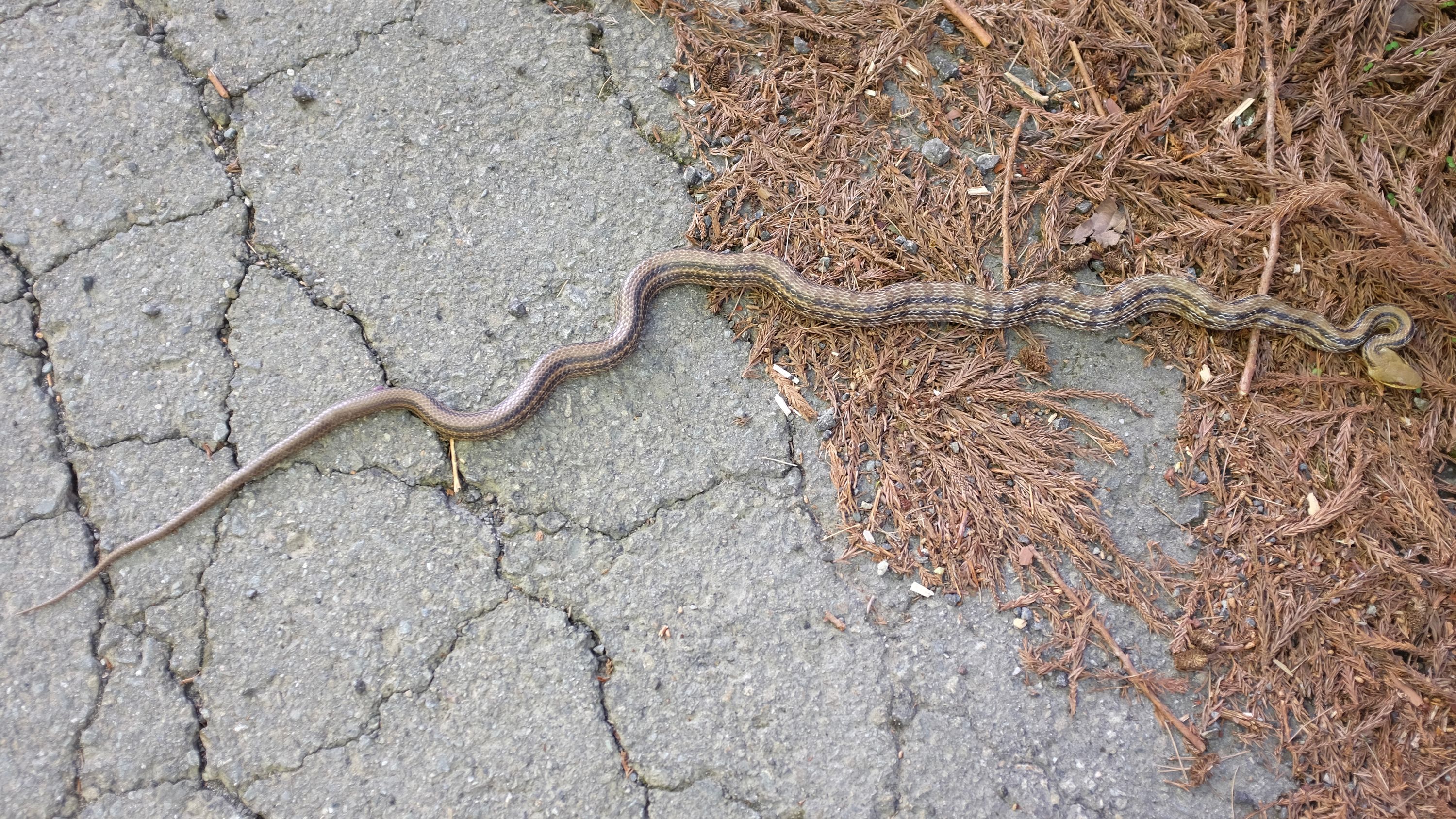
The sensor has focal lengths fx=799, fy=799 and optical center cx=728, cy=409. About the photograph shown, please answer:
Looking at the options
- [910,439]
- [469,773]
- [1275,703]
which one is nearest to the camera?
[469,773]

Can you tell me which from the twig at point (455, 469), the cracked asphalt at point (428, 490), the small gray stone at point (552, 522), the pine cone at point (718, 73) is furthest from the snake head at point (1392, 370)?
the twig at point (455, 469)

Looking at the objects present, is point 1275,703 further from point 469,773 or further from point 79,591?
point 79,591

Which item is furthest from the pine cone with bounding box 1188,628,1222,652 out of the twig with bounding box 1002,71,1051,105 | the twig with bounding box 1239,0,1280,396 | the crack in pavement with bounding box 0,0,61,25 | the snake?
the crack in pavement with bounding box 0,0,61,25

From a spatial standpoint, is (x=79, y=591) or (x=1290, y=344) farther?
(x=1290, y=344)

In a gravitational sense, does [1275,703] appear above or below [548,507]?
below

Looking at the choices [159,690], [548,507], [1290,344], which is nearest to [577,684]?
[548,507]

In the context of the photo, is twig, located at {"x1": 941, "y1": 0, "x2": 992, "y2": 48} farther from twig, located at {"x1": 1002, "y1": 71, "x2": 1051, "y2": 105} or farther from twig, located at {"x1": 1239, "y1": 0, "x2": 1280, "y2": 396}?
twig, located at {"x1": 1239, "y1": 0, "x2": 1280, "y2": 396}

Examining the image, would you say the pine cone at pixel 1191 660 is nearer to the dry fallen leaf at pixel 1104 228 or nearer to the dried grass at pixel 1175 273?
the dried grass at pixel 1175 273
